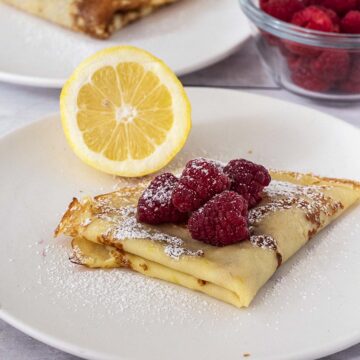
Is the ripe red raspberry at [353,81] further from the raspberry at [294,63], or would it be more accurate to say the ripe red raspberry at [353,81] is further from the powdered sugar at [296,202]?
the powdered sugar at [296,202]

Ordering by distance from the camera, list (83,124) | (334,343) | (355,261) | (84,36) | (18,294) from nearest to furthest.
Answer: (334,343) → (18,294) → (355,261) → (83,124) → (84,36)

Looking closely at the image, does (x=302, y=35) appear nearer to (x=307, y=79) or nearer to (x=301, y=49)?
(x=301, y=49)

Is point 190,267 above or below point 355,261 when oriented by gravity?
above

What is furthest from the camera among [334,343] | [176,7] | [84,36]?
[176,7]

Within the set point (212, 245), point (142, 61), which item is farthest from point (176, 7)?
point (212, 245)

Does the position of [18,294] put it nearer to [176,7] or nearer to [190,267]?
[190,267]

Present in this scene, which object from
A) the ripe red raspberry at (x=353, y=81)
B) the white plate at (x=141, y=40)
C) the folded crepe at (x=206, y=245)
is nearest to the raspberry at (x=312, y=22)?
the ripe red raspberry at (x=353, y=81)
